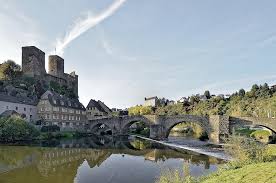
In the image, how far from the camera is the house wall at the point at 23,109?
55.1 meters

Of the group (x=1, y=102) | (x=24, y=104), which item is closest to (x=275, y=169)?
(x=1, y=102)

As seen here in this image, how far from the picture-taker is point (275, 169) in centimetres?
1198

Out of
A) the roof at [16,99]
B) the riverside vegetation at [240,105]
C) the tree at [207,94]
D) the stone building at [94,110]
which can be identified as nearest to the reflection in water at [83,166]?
the roof at [16,99]

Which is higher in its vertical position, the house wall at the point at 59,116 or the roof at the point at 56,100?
the roof at the point at 56,100

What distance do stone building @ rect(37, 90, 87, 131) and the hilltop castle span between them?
15.2 metres

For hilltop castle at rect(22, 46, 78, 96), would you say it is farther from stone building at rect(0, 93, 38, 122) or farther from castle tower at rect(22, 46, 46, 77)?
stone building at rect(0, 93, 38, 122)

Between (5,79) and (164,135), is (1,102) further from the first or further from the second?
(164,135)

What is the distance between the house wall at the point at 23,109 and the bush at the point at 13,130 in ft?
33.7

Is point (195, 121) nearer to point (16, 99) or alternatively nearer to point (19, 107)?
point (19, 107)

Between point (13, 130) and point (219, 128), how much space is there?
31689 millimetres

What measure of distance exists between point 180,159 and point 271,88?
71802mm

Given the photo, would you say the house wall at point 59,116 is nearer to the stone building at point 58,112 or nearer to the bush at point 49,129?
the stone building at point 58,112

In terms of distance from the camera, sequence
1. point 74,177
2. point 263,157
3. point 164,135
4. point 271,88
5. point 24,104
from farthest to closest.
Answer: point 271,88, point 24,104, point 164,135, point 74,177, point 263,157

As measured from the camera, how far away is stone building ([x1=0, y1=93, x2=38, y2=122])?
54.7 metres
